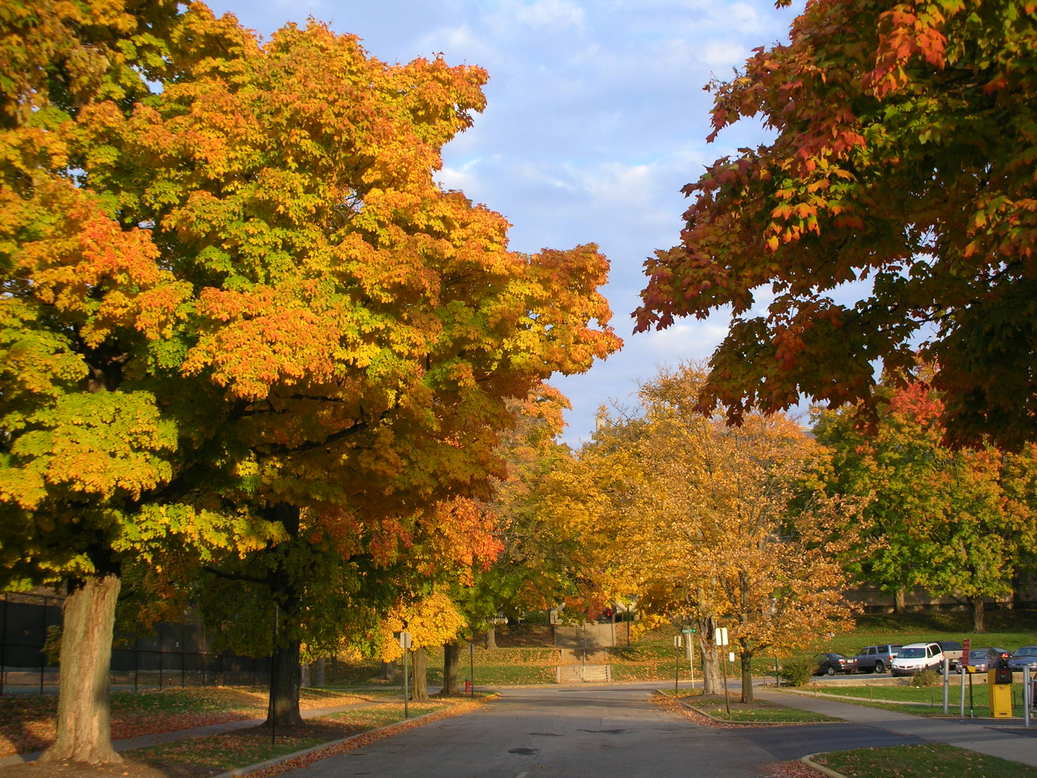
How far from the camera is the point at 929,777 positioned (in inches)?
501

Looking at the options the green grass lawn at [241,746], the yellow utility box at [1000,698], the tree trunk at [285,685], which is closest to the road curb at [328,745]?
the green grass lawn at [241,746]

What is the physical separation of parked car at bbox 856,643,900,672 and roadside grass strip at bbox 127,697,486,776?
3025cm

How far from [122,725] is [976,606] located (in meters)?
49.9

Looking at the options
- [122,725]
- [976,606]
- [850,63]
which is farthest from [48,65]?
[976,606]

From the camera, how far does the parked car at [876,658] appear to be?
1955 inches

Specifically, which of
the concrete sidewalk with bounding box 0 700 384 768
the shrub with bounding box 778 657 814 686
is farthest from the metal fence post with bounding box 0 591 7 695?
the shrub with bounding box 778 657 814 686

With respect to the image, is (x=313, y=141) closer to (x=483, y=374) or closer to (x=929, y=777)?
(x=483, y=374)

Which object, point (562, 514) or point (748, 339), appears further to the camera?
point (562, 514)

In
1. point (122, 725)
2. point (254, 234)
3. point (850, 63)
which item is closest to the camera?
point (850, 63)

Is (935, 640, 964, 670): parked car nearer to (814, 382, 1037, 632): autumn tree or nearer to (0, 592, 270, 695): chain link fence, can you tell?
(814, 382, 1037, 632): autumn tree

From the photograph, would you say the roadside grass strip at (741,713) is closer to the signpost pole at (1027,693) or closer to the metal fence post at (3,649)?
the signpost pole at (1027,693)

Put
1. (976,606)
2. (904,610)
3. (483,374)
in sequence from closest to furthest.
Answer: (483,374)
(976,606)
(904,610)

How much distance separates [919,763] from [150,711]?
18.8 meters

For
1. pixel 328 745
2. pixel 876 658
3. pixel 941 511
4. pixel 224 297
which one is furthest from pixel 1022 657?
pixel 224 297
